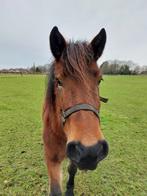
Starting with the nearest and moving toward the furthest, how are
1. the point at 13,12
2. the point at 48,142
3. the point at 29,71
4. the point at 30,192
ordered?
the point at 48,142, the point at 30,192, the point at 13,12, the point at 29,71

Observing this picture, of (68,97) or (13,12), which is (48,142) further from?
(13,12)

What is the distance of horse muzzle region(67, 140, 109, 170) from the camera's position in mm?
1168

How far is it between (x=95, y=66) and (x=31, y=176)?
201cm

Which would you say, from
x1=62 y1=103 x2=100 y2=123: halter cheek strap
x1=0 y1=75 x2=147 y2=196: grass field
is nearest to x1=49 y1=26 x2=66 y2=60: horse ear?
x1=62 y1=103 x2=100 y2=123: halter cheek strap

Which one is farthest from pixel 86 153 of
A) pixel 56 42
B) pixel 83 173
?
pixel 83 173

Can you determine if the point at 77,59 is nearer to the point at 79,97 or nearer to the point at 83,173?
the point at 79,97

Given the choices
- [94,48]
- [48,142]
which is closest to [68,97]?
[94,48]

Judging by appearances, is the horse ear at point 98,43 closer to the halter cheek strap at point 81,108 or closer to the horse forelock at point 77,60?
the horse forelock at point 77,60

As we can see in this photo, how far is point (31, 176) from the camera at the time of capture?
111 inches

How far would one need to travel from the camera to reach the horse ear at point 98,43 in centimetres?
170

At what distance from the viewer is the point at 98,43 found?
1707 mm

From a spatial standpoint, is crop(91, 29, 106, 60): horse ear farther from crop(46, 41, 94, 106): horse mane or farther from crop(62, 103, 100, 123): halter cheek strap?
crop(62, 103, 100, 123): halter cheek strap

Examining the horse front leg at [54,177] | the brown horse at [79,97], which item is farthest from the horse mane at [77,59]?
the horse front leg at [54,177]

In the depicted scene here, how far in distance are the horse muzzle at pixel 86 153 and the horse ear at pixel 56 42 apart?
2.55 ft
